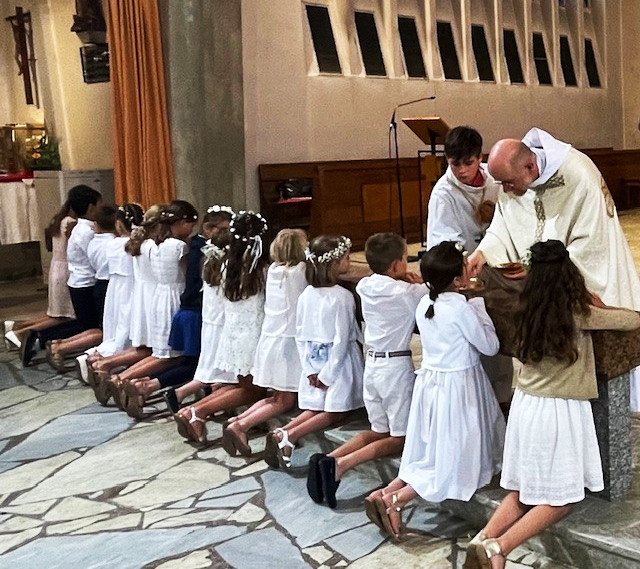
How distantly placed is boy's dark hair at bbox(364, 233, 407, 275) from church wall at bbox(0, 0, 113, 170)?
7712 millimetres

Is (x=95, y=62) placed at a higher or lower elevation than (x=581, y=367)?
higher

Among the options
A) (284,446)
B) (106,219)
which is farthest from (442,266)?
(106,219)

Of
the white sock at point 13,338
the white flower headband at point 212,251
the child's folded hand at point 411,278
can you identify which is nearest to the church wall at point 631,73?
the white sock at point 13,338

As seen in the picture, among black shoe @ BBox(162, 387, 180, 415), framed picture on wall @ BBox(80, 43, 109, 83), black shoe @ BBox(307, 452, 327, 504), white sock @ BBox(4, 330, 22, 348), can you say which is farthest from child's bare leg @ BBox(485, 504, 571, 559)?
framed picture on wall @ BBox(80, 43, 109, 83)

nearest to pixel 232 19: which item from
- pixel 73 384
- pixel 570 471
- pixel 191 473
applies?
pixel 73 384

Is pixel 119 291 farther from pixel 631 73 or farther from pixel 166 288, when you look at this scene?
Answer: pixel 631 73

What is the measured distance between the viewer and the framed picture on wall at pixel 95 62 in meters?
11.0

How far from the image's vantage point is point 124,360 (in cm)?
689

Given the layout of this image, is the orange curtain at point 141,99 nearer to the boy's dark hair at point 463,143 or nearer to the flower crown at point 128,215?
the flower crown at point 128,215

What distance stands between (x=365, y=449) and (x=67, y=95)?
900cm

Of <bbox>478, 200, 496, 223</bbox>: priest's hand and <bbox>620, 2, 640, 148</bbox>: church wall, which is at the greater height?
<bbox>620, 2, 640, 148</bbox>: church wall

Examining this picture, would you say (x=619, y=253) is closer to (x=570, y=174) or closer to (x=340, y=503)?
(x=570, y=174)

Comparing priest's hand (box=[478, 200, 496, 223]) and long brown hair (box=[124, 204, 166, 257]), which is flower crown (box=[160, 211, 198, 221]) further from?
priest's hand (box=[478, 200, 496, 223])

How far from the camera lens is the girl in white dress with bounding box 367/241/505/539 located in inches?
158
